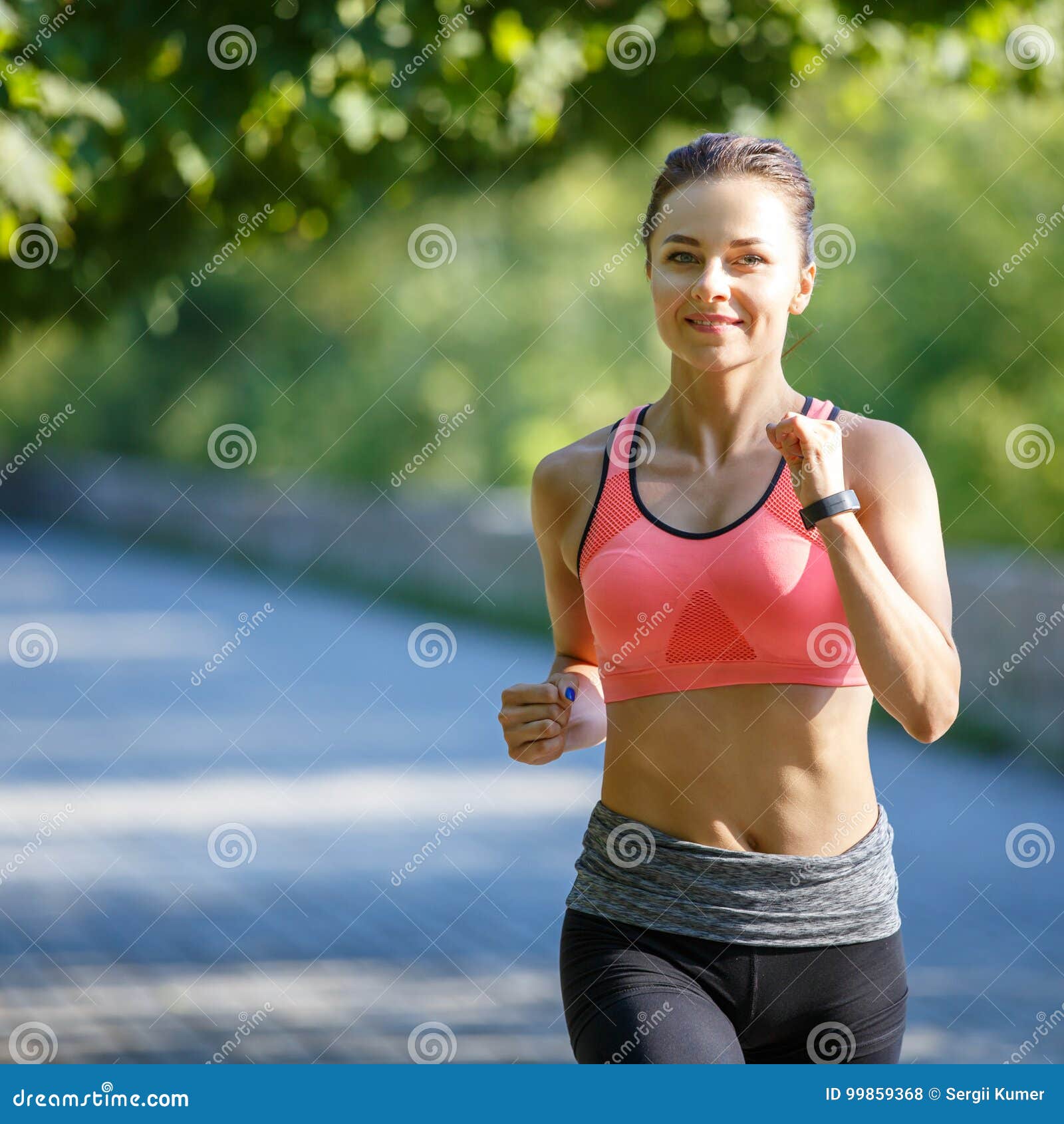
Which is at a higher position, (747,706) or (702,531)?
(702,531)

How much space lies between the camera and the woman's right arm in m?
2.41

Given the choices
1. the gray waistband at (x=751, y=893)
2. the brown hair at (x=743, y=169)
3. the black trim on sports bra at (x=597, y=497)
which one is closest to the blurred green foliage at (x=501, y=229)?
the brown hair at (x=743, y=169)

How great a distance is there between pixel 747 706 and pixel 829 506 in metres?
0.33

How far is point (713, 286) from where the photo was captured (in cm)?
222

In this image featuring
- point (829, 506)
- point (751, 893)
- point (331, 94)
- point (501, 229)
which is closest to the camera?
point (829, 506)

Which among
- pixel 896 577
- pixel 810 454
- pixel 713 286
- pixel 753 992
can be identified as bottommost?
pixel 753 992

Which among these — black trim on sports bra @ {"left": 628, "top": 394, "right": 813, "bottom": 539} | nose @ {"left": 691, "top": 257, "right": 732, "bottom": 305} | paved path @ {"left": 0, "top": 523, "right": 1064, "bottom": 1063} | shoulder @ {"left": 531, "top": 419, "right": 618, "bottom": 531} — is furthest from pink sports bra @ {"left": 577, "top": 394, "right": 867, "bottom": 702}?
paved path @ {"left": 0, "top": 523, "right": 1064, "bottom": 1063}

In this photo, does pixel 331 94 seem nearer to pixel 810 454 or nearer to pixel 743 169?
pixel 743 169

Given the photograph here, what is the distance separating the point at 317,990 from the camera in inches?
223

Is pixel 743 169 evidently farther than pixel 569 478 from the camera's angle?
No

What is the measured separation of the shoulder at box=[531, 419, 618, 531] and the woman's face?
23cm

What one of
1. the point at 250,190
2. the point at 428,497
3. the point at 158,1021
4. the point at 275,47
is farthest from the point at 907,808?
the point at 428,497

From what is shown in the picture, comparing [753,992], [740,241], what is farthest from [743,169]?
[753,992]

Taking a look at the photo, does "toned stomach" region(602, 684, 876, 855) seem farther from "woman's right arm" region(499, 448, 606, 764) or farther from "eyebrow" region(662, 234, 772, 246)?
"eyebrow" region(662, 234, 772, 246)
